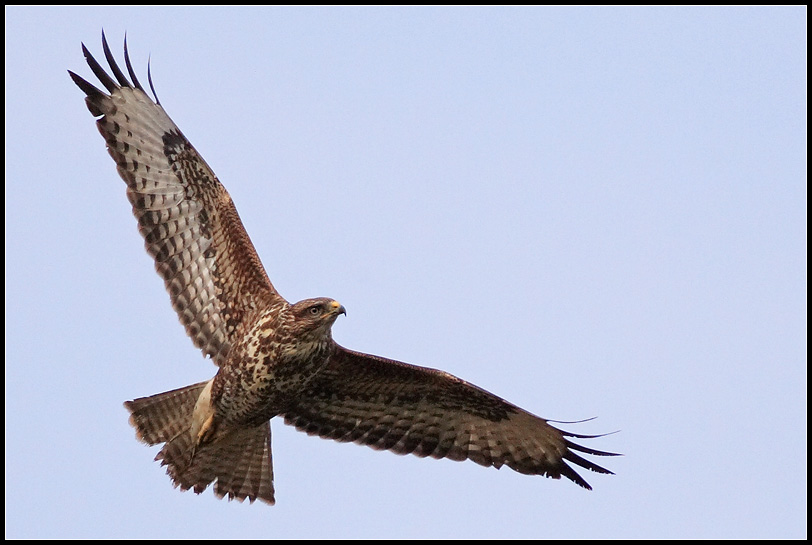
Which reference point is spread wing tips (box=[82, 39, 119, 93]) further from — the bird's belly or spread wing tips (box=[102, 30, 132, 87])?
the bird's belly

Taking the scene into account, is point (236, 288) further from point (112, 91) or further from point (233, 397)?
point (112, 91)

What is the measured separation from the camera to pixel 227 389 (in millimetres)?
11156

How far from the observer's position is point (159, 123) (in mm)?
11875

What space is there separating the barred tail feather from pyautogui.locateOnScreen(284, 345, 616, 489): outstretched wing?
51 centimetres

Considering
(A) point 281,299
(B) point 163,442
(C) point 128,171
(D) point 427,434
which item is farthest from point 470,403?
(C) point 128,171

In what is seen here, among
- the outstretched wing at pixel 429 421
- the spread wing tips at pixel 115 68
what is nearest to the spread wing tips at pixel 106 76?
the spread wing tips at pixel 115 68

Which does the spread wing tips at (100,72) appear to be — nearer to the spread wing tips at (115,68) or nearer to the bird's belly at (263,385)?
the spread wing tips at (115,68)

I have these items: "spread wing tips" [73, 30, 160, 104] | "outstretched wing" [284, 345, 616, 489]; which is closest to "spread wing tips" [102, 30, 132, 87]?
"spread wing tips" [73, 30, 160, 104]

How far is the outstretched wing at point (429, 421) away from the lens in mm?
11805

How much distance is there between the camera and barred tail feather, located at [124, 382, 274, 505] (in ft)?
37.9

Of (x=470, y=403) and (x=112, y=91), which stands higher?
(x=112, y=91)

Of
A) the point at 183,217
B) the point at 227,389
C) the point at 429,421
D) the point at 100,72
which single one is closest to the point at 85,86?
the point at 100,72

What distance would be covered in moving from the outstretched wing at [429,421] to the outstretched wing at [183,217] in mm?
1100

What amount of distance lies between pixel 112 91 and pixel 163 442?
3238mm
